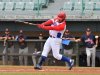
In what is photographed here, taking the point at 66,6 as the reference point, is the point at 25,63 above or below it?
below

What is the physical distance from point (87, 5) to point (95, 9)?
1.60 feet

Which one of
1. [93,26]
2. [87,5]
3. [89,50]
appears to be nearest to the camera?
[89,50]

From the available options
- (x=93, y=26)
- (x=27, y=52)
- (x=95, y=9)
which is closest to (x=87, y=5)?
(x=95, y=9)

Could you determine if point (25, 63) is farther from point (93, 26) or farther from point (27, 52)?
point (93, 26)

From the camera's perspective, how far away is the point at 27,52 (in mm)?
18234

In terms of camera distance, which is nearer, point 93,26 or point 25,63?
point 25,63

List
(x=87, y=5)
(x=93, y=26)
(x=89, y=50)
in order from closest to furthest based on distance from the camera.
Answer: (x=89, y=50) → (x=93, y=26) → (x=87, y=5)

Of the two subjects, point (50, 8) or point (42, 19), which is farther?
point (50, 8)

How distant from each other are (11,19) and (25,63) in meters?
4.17

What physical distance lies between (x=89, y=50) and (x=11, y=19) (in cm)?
557

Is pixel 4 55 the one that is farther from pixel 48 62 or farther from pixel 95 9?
pixel 95 9

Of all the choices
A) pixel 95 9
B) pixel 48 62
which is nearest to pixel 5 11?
pixel 95 9

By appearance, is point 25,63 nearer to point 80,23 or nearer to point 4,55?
point 4,55

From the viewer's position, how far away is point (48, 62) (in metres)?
17.7
